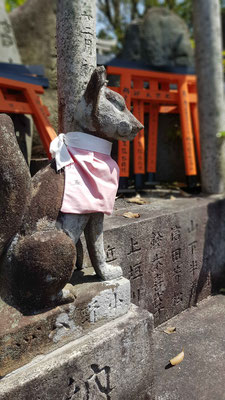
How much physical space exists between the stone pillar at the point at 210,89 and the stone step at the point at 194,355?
1848 millimetres

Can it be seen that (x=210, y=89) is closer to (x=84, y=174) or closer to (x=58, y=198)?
(x=84, y=174)

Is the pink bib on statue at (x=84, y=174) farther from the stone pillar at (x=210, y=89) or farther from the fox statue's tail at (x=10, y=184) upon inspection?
the stone pillar at (x=210, y=89)

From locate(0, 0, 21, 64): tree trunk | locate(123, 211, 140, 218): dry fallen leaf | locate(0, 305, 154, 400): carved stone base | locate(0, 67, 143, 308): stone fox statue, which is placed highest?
locate(0, 0, 21, 64): tree trunk

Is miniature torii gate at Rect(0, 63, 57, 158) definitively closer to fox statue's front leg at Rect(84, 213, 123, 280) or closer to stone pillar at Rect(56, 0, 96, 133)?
stone pillar at Rect(56, 0, 96, 133)

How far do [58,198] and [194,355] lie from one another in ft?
6.21

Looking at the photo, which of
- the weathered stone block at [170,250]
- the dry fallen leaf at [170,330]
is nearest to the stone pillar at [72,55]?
the weathered stone block at [170,250]

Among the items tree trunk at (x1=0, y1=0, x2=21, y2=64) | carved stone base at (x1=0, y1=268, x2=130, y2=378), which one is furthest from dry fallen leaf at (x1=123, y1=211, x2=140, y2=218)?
tree trunk at (x1=0, y1=0, x2=21, y2=64)

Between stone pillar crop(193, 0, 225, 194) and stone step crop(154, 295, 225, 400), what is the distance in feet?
6.06

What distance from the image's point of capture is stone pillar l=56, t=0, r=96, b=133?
2.16 metres

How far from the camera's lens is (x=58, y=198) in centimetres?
176

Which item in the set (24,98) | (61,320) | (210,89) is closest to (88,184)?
(61,320)

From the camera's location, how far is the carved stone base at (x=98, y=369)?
1611 millimetres

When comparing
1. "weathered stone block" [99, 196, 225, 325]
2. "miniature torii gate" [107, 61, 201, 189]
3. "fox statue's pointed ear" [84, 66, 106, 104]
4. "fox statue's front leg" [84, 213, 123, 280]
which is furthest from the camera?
"miniature torii gate" [107, 61, 201, 189]

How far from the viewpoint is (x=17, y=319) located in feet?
5.37
